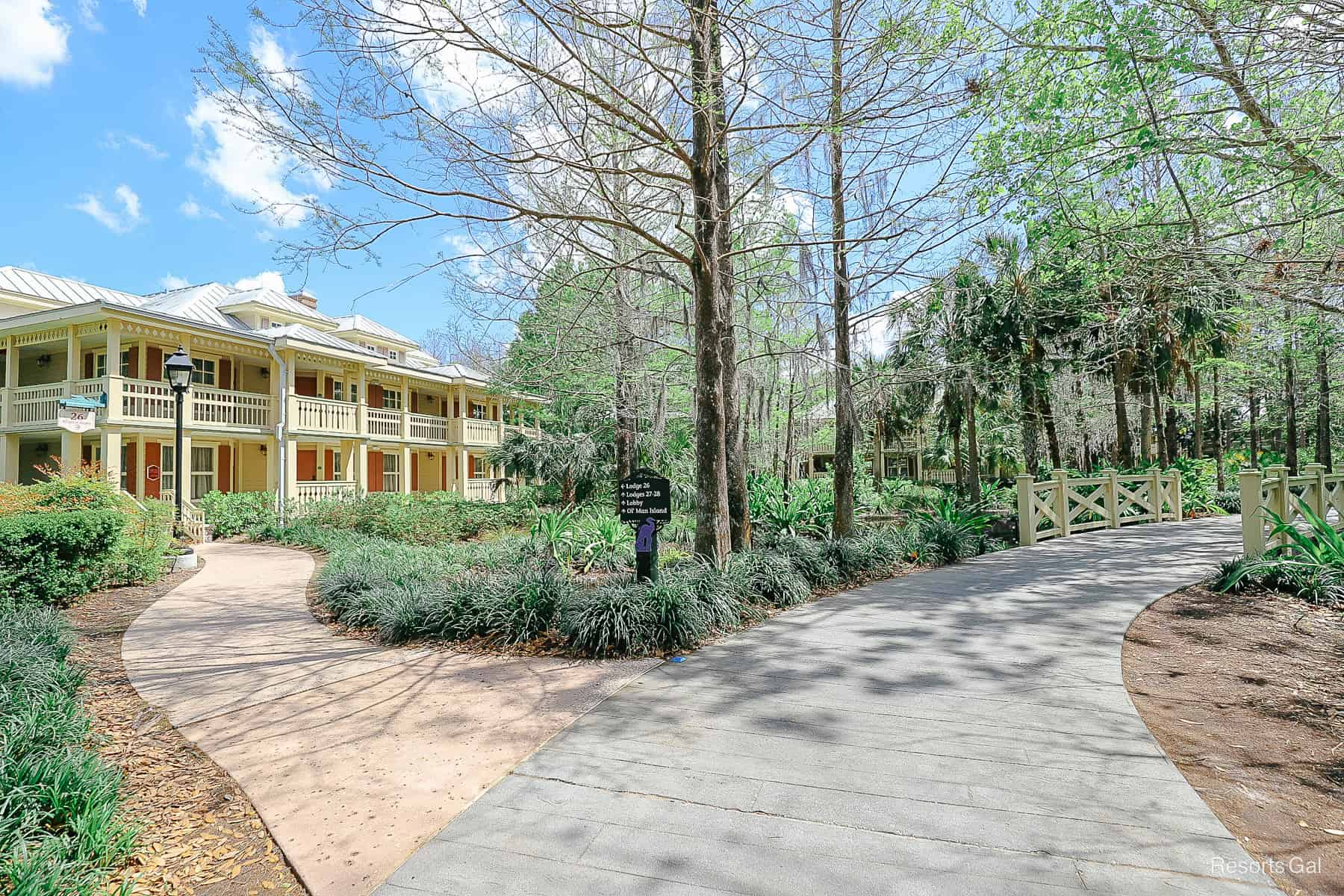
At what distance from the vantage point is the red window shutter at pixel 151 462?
651 inches

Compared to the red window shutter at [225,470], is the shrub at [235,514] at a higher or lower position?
lower

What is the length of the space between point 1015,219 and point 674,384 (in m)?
5.41

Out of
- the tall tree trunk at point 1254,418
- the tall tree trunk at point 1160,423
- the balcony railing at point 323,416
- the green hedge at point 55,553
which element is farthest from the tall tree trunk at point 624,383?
the tall tree trunk at point 1254,418

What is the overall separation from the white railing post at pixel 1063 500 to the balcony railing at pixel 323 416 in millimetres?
17821

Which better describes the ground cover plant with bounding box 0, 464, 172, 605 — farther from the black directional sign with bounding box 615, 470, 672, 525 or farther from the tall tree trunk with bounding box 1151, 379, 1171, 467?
the tall tree trunk with bounding box 1151, 379, 1171, 467

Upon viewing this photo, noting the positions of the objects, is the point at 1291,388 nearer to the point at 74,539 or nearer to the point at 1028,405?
the point at 1028,405

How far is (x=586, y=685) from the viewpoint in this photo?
15.2ft

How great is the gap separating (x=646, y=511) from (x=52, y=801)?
14.7ft

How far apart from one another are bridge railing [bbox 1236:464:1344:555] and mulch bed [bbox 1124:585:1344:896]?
1.45 meters

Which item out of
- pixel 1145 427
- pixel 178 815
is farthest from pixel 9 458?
pixel 1145 427

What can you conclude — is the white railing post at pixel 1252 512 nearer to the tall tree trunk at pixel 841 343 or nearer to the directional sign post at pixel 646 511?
the tall tree trunk at pixel 841 343

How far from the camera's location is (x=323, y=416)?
1875 cm

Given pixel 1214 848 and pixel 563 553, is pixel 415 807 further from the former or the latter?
pixel 563 553

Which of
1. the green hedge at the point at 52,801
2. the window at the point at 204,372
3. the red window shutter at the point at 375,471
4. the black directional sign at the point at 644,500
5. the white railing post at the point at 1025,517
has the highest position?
the window at the point at 204,372
